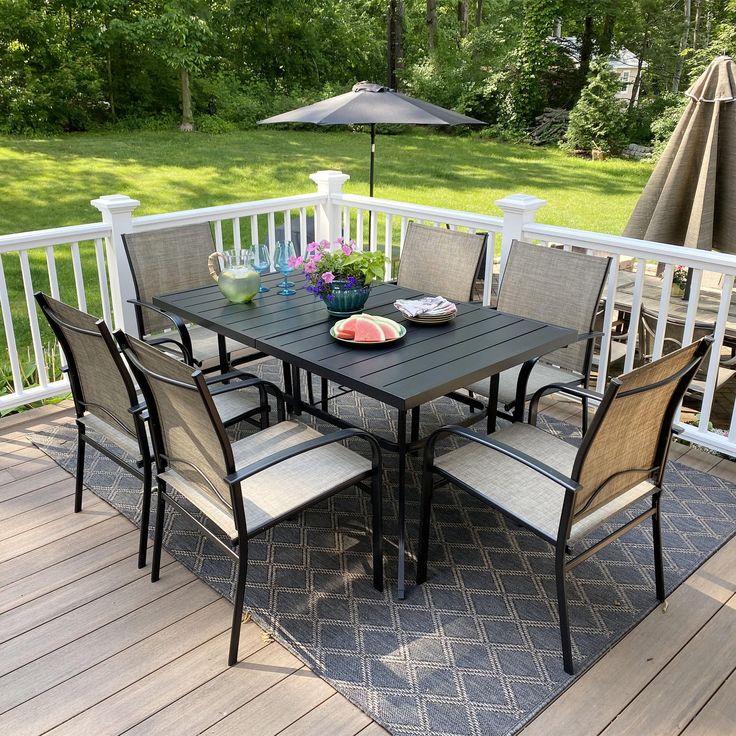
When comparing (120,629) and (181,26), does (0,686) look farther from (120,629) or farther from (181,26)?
(181,26)

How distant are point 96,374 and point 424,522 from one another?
128 centimetres

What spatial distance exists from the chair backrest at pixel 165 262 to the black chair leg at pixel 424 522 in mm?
1905

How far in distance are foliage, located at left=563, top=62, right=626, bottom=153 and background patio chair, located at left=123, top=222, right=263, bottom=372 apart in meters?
11.1

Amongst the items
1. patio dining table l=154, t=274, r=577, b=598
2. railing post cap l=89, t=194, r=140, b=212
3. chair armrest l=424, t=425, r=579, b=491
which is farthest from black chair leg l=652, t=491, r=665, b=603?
railing post cap l=89, t=194, r=140, b=212

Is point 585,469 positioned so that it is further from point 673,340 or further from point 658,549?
point 673,340

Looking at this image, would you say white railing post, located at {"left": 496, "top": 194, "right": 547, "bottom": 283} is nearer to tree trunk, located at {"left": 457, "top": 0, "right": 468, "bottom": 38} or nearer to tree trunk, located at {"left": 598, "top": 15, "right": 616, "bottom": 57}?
tree trunk, located at {"left": 598, "top": 15, "right": 616, "bottom": 57}

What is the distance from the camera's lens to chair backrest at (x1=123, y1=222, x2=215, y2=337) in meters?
3.71

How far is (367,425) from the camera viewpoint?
3.79m

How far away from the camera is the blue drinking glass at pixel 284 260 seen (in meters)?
3.45

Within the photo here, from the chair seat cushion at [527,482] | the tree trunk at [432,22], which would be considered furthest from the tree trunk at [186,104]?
the chair seat cushion at [527,482]

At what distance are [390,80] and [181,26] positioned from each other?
923 centimetres

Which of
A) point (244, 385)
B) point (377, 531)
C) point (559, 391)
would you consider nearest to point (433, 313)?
point (559, 391)

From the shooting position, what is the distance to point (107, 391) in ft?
8.52

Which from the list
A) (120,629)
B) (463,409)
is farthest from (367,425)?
(120,629)
